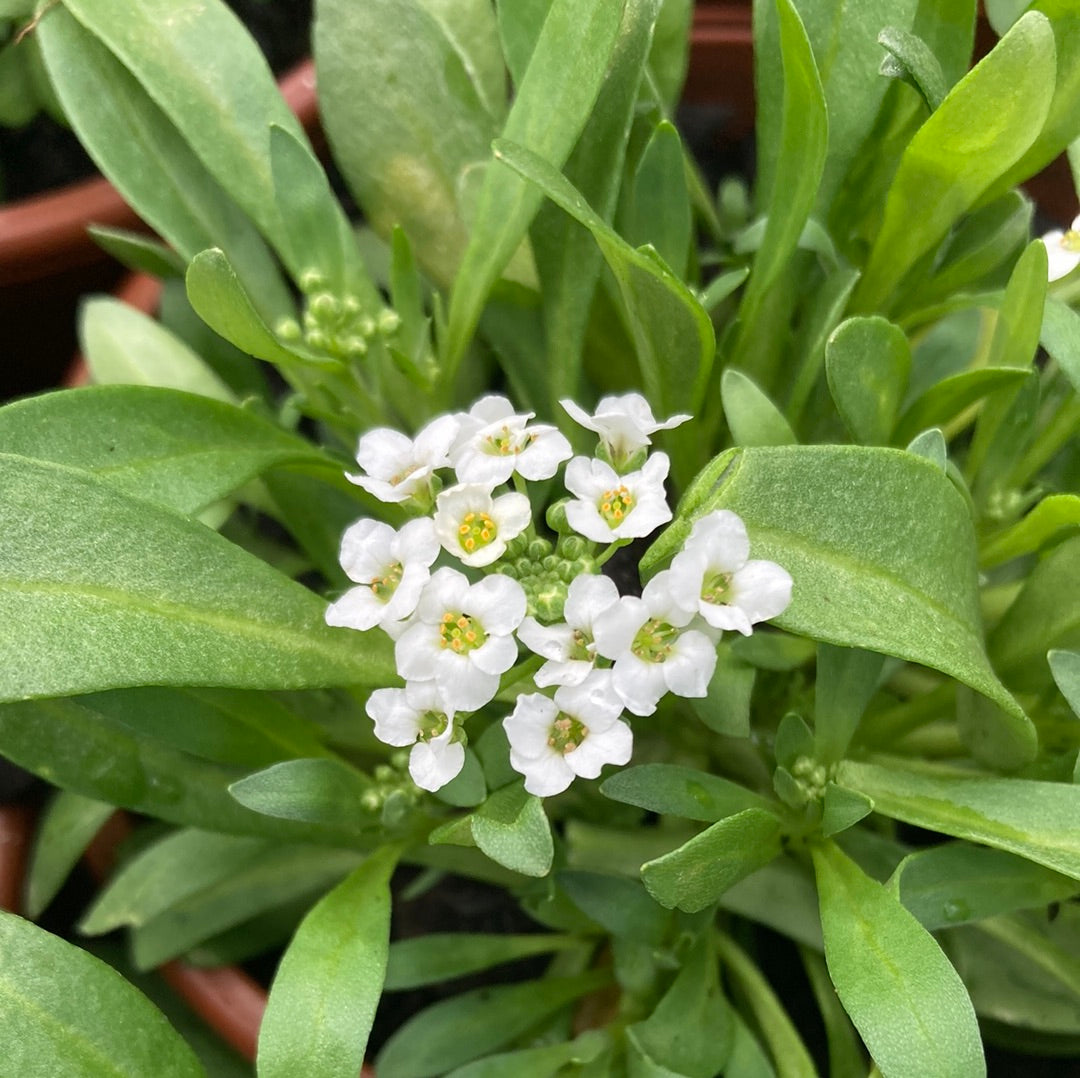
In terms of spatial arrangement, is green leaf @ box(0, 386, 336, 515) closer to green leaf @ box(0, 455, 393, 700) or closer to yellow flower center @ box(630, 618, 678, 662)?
green leaf @ box(0, 455, 393, 700)

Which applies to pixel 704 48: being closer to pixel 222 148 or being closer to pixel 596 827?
pixel 222 148

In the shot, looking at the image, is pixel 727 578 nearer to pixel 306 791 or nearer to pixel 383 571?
pixel 383 571

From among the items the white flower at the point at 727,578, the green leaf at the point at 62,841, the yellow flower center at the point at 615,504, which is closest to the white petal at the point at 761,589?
the white flower at the point at 727,578

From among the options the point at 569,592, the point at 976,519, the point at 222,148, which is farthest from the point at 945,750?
the point at 222,148

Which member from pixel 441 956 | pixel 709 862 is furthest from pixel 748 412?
pixel 441 956

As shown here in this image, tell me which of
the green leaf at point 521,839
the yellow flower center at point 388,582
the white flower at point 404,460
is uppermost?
the white flower at point 404,460

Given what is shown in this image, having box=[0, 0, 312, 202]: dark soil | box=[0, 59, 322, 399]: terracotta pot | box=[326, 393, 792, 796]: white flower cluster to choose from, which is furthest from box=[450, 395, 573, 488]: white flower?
box=[0, 0, 312, 202]: dark soil

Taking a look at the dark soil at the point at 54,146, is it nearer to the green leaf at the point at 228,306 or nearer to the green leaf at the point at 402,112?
the green leaf at the point at 402,112
